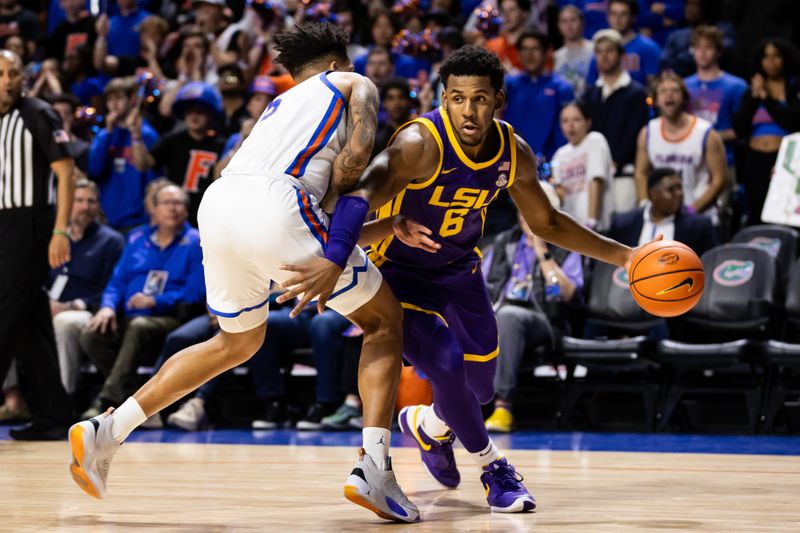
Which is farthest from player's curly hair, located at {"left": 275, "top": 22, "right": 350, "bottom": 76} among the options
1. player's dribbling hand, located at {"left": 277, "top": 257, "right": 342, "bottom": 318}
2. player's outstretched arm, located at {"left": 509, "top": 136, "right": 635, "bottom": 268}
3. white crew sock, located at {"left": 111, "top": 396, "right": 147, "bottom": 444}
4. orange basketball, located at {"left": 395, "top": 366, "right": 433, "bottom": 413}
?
orange basketball, located at {"left": 395, "top": 366, "right": 433, "bottom": 413}

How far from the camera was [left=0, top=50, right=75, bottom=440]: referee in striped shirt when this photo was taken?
648 centimetres

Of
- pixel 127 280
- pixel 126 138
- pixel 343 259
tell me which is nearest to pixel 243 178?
pixel 343 259

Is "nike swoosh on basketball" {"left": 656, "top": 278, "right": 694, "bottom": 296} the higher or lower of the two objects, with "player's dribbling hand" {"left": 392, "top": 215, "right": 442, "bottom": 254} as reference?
lower

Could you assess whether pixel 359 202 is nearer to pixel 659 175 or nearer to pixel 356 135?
pixel 356 135

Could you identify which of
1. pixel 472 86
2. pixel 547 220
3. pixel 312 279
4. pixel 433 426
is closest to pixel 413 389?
pixel 433 426

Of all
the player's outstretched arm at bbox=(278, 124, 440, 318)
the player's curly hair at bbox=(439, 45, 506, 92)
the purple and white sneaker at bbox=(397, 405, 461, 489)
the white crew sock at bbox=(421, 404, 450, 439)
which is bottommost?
the purple and white sneaker at bbox=(397, 405, 461, 489)

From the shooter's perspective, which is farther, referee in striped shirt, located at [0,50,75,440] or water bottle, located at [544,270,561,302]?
water bottle, located at [544,270,561,302]

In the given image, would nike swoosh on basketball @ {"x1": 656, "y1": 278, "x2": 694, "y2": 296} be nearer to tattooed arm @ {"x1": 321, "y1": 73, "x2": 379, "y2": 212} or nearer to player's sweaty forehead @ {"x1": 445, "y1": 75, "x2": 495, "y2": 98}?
player's sweaty forehead @ {"x1": 445, "y1": 75, "x2": 495, "y2": 98}

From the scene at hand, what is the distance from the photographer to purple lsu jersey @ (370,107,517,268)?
4203 mm

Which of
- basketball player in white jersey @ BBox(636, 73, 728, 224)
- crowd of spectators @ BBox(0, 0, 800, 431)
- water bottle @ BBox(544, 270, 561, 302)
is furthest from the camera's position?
basketball player in white jersey @ BBox(636, 73, 728, 224)

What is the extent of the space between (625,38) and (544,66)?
0.93 meters

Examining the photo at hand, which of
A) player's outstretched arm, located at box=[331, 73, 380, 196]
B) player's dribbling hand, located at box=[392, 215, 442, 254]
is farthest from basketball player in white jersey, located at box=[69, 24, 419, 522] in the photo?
player's dribbling hand, located at box=[392, 215, 442, 254]

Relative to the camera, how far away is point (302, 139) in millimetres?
3857

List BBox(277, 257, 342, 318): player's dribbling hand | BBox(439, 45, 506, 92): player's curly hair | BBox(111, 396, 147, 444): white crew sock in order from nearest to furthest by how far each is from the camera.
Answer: BBox(277, 257, 342, 318): player's dribbling hand → BBox(111, 396, 147, 444): white crew sock → BBox(439, 45, 506, 92): player's curly hair
